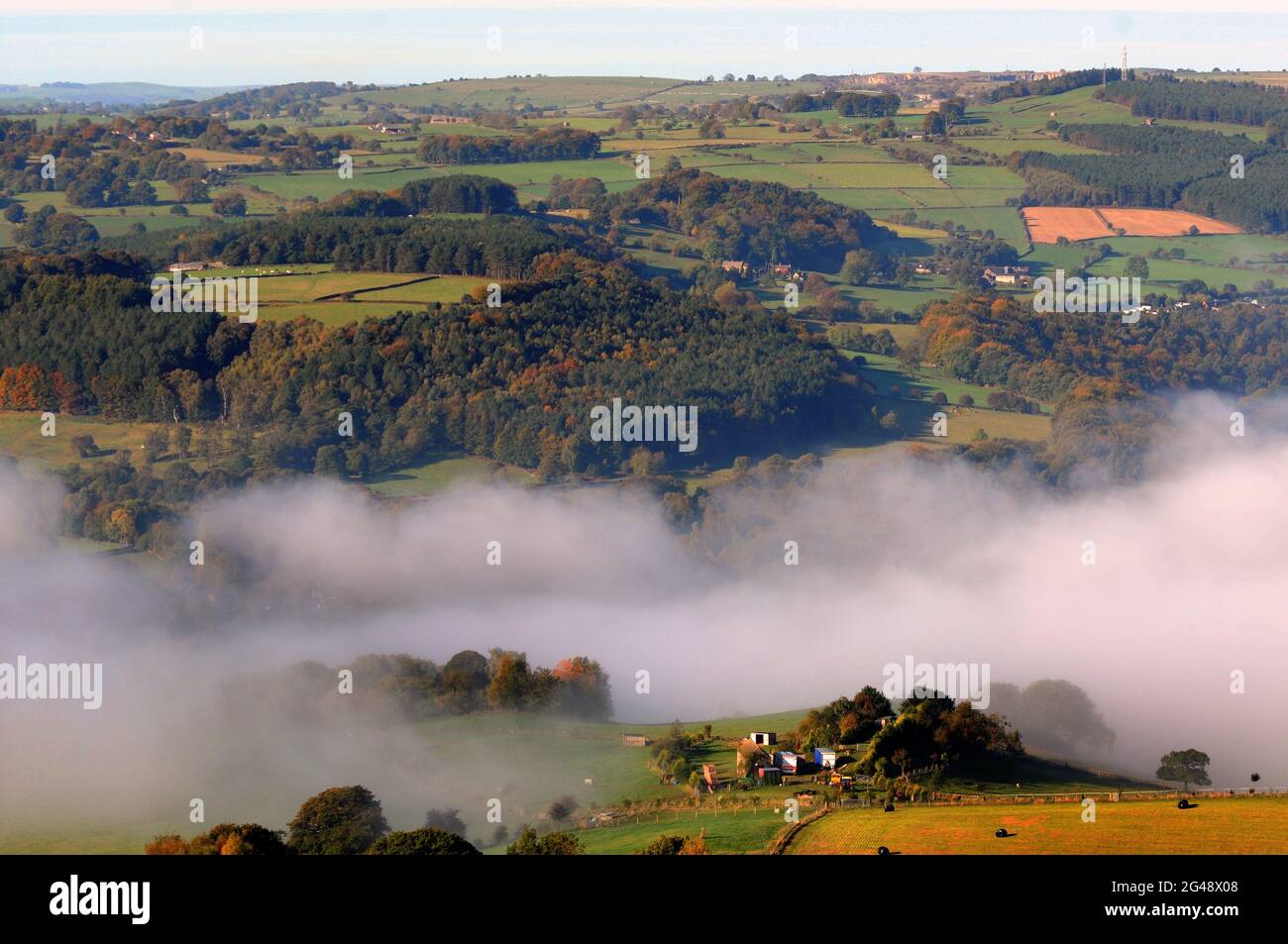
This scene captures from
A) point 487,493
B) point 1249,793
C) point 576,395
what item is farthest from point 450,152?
point 1249,793

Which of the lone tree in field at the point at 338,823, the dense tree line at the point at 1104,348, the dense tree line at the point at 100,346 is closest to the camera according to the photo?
the lone tree in field at the point at 338,823

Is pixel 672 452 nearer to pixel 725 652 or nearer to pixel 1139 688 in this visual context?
pixel 725 652

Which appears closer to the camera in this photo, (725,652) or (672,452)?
(725,652)

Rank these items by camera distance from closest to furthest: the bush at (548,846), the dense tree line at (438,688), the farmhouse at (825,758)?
the bush at (548,846) → the farmhouse at (825,758) → the dense tree line at (438,688)

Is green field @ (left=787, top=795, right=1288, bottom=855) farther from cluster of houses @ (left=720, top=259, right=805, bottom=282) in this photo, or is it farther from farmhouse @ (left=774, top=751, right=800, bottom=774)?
cluster of houses @ (left=720, top=259, right=805, bottom=282)

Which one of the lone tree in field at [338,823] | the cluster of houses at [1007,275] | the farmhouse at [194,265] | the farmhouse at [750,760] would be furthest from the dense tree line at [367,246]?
the lone tree in field at [338,823]

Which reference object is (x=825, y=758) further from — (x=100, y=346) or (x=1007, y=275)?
(x=1007, y=275)

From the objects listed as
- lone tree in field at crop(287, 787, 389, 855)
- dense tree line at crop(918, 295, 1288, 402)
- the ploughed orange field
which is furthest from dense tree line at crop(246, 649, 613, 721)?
the ploughed orange field

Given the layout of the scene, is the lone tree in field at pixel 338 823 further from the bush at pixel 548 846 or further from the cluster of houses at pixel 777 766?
the cluster of houses at pixel 777 766
